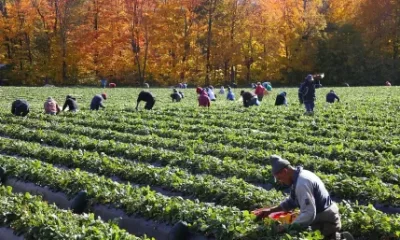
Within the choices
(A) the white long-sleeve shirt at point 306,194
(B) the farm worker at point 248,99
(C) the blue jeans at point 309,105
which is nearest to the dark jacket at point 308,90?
(C) the blue jeans at point 309,105

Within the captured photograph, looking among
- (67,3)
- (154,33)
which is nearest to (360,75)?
(154,33)

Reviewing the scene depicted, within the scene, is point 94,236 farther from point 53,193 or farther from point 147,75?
point 147,75

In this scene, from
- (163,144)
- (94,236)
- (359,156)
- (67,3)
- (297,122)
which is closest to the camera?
(94,236)

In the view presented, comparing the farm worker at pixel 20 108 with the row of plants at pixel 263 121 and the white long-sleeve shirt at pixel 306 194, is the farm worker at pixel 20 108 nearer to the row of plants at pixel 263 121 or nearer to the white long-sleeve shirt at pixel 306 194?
the row of plants at pixel 263 121

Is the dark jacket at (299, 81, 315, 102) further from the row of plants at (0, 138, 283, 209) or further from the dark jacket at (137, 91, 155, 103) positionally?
the row of plants at (0, 138, 283, 209)

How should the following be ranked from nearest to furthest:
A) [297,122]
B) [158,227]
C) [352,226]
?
[352,226], [158,227], [297,122]

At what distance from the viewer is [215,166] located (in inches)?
448

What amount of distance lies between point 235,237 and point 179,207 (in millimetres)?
1381

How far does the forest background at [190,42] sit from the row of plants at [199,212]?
49.1m

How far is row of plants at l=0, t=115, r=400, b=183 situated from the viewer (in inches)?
420

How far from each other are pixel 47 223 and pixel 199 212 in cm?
213

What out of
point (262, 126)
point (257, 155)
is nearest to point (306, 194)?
point (257, 155)

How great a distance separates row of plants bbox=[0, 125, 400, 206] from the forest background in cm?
4206

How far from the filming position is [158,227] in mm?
7938
